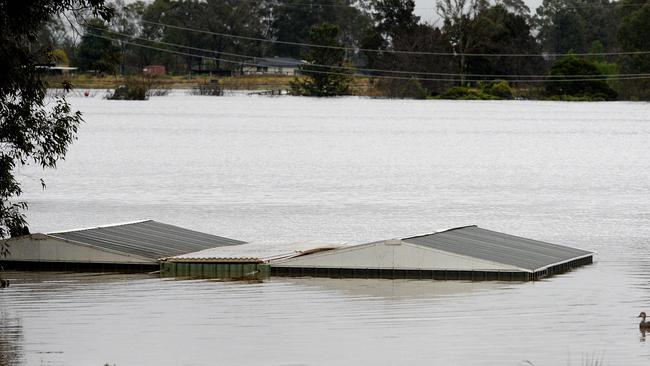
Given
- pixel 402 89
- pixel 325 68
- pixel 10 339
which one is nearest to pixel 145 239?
pixel 10 339

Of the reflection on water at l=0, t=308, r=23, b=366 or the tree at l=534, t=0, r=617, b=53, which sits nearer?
the reflection on water at l=0, t=308, r=23, b=366

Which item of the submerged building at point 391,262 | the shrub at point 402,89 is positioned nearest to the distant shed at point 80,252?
the submerged building at point 391,262

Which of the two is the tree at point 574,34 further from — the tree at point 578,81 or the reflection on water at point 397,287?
the reflection on water at point 397,287

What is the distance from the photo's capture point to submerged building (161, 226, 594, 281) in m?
25.5

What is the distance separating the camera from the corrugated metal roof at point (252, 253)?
87.2ft

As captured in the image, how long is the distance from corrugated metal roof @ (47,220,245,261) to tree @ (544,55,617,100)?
4741 inches

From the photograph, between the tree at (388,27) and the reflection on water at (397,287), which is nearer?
the reflection on water at (397,287)

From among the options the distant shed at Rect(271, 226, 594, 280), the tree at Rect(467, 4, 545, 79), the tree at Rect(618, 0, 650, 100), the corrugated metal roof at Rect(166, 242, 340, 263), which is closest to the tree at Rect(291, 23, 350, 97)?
the tree at Rect(467, 4, 545, 79)

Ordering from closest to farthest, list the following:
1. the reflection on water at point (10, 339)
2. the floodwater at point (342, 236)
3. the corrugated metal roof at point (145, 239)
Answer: the reflection on water at point (10, 339) < the floodwater at point (342, 236) < the corrugated metal roof at point (145, 239)

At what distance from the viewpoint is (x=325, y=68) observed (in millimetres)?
168750

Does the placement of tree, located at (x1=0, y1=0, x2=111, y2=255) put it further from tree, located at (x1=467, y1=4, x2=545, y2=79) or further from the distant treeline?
tree, located at (x1=467, y1=4, x2=545, y2=79)

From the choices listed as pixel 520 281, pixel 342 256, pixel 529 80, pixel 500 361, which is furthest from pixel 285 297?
pixel 529 80

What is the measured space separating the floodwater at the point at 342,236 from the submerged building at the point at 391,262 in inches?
19.2

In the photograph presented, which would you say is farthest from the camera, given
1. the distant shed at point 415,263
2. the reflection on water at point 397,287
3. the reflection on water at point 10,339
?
the distant shed at point 415,263
